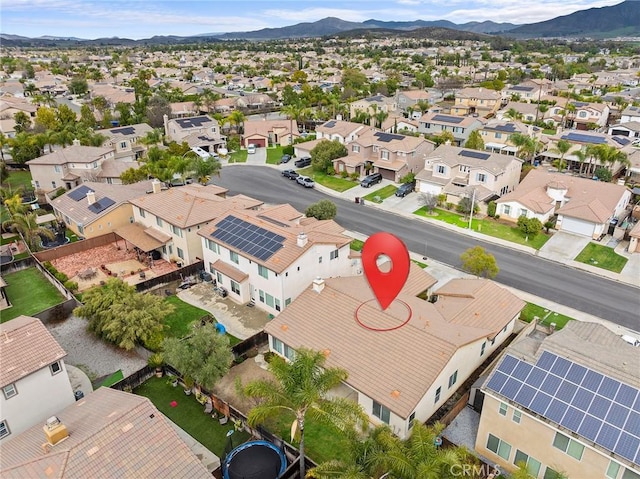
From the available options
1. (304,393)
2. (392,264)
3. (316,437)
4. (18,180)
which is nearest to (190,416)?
(316,437)

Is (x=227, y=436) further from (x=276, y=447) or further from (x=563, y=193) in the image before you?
(x=563, y=193)

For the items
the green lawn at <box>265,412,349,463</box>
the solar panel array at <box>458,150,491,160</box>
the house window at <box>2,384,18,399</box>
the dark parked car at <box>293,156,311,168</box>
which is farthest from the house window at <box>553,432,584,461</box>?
the dark parked car at <box>293,156,311,168</box>

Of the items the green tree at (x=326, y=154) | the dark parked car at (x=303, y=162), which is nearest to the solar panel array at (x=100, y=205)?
the green tree at (x=326, y=154)

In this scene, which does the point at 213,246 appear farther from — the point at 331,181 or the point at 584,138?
the point at 584,138

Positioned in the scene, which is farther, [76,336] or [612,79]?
[612,79]

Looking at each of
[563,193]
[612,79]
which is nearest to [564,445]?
[563,193]

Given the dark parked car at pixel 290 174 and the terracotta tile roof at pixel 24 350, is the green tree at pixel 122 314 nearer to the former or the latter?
the terracotta tile roof at pixel 24 350
